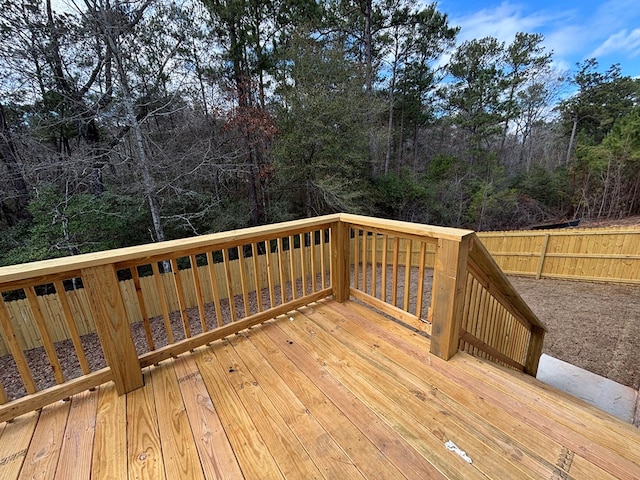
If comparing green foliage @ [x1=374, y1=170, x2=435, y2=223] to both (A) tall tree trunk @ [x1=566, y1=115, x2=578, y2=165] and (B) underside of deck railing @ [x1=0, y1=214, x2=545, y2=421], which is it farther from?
(A) tall tree trunk @ [x1=566, y1=115, x2=578, y2=165]

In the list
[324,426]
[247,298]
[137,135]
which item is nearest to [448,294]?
[324,426]

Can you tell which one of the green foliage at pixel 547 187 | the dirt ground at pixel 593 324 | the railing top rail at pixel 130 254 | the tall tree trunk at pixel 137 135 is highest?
the tall tree trunk at pixel 137 135

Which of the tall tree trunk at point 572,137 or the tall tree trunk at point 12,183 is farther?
the tall tree trunk at point 572,137

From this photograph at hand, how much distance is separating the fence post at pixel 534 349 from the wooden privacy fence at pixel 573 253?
17.2 ft

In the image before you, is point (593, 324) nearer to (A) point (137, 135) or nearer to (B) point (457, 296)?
(B) point (457, 296)

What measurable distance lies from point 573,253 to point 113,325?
9133mm

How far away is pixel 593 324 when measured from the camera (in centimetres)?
490

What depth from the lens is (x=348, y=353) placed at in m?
1.99

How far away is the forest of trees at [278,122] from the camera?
18.7 feet

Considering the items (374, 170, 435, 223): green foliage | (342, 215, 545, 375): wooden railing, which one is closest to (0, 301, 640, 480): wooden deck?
(342, 215, 545, 375): wooden railing

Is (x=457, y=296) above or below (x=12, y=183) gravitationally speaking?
below

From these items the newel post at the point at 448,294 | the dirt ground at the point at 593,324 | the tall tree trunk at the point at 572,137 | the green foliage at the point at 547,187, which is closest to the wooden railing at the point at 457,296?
the newel post at the point at 448,294

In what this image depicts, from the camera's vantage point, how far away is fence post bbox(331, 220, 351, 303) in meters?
2.54

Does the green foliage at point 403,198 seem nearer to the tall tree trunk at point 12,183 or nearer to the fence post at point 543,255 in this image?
the fence post at point 543,255
